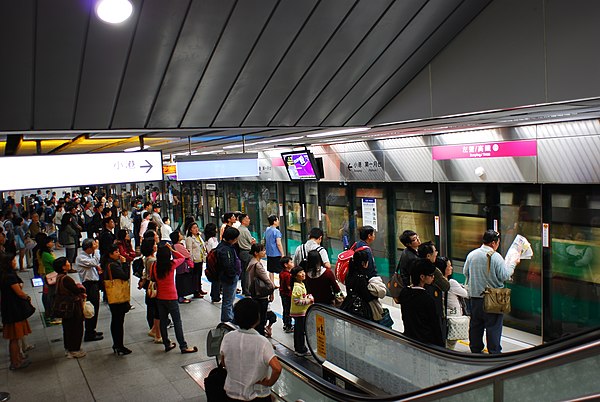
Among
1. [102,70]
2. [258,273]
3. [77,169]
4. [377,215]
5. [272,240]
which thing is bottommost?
[258,273]

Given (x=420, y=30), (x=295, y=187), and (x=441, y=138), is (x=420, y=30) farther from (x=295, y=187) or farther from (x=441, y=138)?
(x=295, y=187)

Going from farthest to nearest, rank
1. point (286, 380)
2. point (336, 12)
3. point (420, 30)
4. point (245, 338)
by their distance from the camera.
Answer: point (286, 380) → point (420, 30) → point (336, 12) → point (245, 338)

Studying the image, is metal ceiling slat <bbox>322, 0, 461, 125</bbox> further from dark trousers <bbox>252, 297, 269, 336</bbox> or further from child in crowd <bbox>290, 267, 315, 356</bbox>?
dark trousers <bbox>252, 297, 269, 336</bbox>

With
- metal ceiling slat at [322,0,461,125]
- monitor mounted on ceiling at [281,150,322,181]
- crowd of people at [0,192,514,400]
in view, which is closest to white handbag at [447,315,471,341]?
crowd of people at [0,192,514,400]

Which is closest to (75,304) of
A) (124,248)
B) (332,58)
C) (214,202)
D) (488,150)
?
(124,248)

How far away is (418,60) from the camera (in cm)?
515

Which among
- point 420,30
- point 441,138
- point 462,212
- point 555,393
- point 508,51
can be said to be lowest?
point 555,393

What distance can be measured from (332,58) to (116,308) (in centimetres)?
432

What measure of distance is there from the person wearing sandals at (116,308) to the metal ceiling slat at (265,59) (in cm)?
267

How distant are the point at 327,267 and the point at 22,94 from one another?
12.4ft

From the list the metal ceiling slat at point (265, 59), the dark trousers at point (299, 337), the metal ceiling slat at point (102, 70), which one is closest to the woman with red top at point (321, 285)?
the dark trousers at point (299, 337)

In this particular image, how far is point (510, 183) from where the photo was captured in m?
6.81

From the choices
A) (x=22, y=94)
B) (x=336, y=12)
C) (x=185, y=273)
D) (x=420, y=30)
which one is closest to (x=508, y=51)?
(x=420, y=30)

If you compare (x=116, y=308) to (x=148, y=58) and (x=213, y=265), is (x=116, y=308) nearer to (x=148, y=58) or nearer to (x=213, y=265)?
(x=213, y=265)
